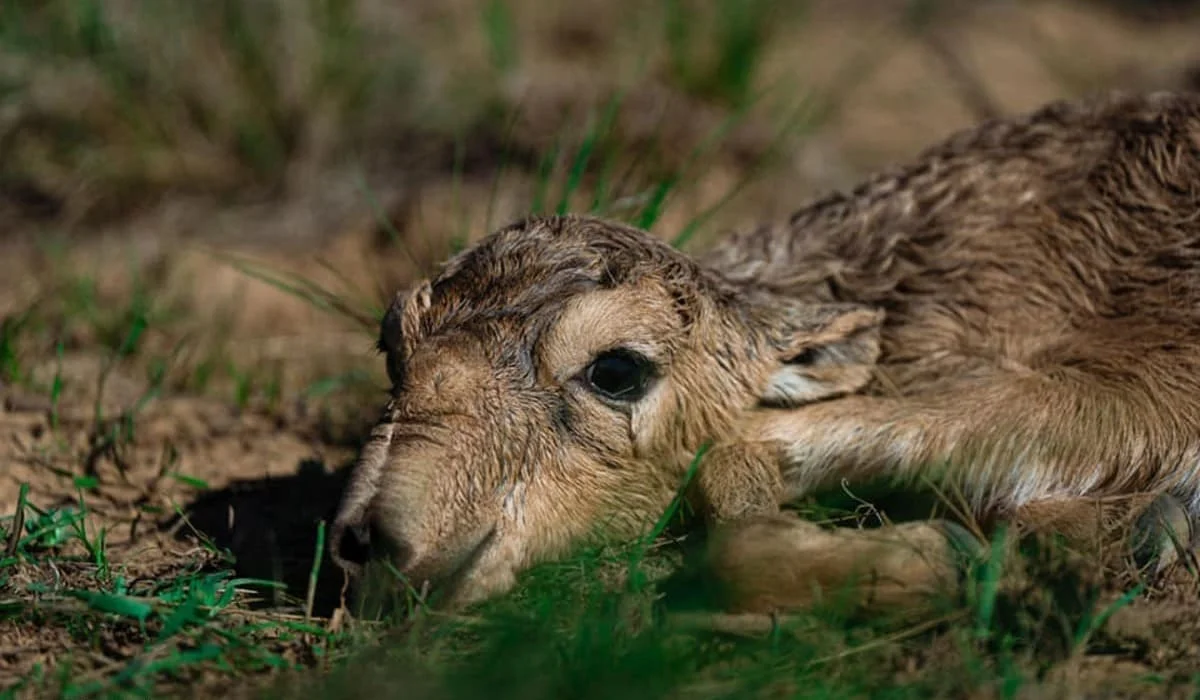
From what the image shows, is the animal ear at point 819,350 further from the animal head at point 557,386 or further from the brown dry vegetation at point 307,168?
the brown dry vegetation at point 307,168

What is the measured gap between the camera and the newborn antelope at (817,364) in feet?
13.2

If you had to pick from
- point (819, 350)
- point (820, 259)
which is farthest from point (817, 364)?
point (820, 259)

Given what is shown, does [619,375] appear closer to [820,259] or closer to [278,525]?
[820,259]

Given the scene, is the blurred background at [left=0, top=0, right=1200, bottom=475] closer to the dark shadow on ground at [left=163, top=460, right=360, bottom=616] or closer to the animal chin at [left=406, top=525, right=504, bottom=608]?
the dark shadow on ground at [left=163, top=460, right=360, bottom=616]

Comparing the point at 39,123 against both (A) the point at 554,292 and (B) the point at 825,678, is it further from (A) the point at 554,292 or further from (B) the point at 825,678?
(B) the point at 825,678

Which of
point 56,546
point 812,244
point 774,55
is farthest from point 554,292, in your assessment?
point 774,55

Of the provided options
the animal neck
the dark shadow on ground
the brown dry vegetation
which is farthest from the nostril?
the animal neck

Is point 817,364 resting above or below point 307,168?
below

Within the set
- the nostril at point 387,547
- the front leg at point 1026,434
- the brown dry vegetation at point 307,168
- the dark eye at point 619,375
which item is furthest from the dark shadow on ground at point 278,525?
Answer: the front leg at point 1026,434

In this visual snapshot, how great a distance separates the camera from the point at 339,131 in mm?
8430

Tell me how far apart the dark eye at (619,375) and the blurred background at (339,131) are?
2.54 meters

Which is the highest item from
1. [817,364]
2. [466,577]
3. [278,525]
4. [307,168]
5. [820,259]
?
[307,168]

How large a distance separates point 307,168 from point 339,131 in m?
0.29

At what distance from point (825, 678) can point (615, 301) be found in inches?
49.3
